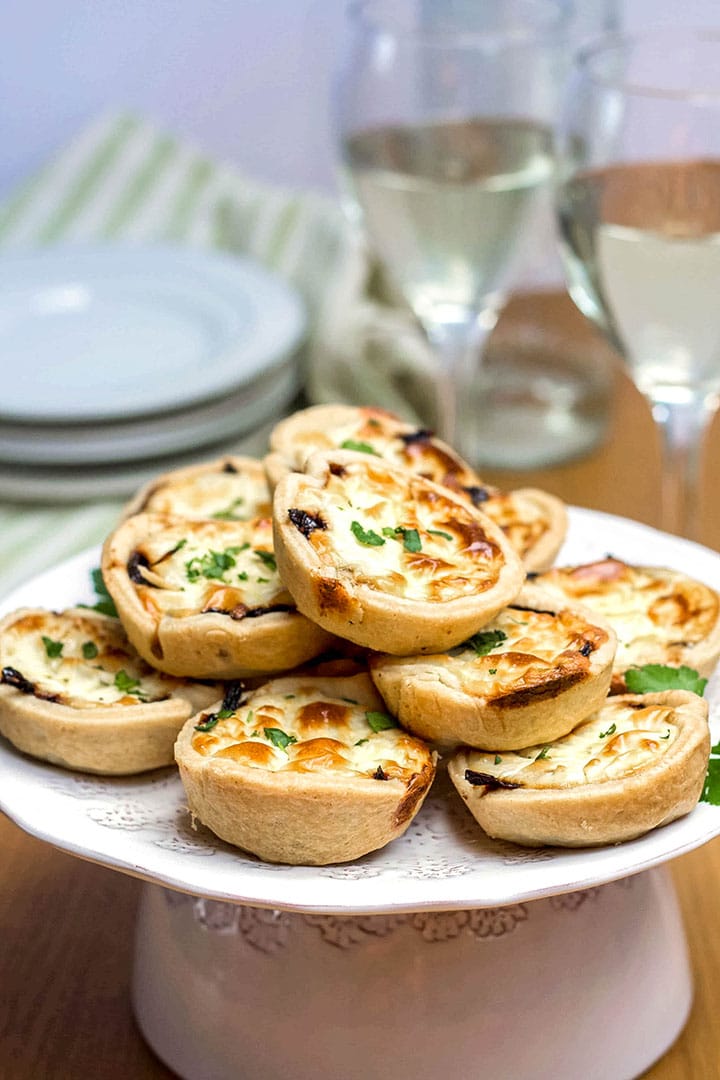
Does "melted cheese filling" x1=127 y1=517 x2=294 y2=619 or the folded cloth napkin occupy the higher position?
"melted cheese filling" x1=127 y1=517 x2=294 y2=619

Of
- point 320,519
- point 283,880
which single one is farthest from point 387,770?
point 320,519

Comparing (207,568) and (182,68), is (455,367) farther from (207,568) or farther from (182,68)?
(182,68)

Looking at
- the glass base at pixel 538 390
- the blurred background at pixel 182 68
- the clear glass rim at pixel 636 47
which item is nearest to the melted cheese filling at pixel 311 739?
the clear glass rim at pixel 636 47

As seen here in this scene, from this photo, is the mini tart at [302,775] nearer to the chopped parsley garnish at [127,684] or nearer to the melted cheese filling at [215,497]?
the chopped parsley garnish at [127,684]

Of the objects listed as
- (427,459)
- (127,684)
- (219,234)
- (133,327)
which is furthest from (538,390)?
(127,684)

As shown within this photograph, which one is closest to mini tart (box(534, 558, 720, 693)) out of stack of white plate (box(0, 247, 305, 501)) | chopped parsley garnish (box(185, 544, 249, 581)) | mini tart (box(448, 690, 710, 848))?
mini tart (box(448, 690, 710, 848))

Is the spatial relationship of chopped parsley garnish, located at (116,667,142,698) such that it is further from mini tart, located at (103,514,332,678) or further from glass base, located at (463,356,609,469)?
glass base, located at (463,356,609,469)

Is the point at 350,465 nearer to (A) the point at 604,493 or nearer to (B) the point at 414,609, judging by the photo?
(B) the point at 414,609
